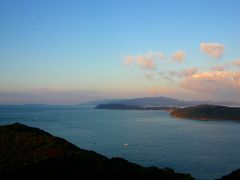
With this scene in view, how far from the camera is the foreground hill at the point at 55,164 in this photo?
1019 inches

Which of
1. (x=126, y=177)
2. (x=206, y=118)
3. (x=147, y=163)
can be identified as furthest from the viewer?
(x=206, y=118)

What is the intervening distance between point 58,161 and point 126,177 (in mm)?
8069

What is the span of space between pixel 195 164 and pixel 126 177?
31.6 m

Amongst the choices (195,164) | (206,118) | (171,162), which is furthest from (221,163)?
(206,118)

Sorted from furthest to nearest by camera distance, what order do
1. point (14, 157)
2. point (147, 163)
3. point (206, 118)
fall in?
point (206, 118), point (147, 163), point (14, 157)

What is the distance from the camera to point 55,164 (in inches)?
1150

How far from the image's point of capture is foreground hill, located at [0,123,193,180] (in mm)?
25875

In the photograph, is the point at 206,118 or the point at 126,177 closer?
the point at 126,177

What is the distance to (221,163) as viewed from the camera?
55.6 meters

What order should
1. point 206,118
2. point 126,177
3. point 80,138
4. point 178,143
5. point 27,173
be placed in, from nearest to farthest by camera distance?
point 126,177 → point 27,173 → point 178,143 → point 80,138 → point 206,118

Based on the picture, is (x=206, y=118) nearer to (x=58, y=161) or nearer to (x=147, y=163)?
(x=147, y=163)

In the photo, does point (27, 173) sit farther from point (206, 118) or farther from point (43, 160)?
point (206, 118)

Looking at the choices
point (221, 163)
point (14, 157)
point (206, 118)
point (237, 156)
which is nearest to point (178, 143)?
point (237, 156)

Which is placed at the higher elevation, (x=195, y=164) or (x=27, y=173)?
(x=27, y=173)
